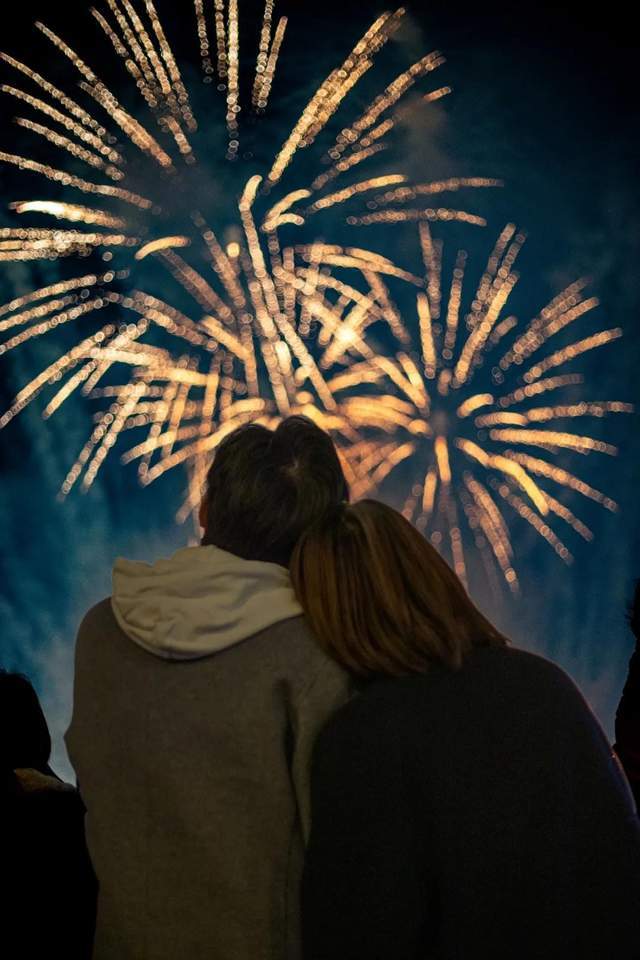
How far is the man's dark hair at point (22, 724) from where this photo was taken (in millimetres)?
2182

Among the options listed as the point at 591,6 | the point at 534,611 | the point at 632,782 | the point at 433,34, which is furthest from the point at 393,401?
the point at 632,782

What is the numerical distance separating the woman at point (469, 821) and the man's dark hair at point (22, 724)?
859mm

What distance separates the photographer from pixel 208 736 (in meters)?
1.72

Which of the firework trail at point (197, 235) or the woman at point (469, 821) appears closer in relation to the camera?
the woman at point (469, 821)

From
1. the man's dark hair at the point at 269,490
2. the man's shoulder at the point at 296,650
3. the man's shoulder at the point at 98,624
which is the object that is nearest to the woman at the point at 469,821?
the man's shoulder at the point at 296,650

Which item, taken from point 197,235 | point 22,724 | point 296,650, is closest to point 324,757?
point 296,650

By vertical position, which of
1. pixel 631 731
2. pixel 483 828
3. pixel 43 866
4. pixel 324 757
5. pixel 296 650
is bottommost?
pixel 631 731

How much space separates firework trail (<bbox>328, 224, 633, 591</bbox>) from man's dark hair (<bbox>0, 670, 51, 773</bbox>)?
2372mm

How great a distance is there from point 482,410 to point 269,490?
277 cm

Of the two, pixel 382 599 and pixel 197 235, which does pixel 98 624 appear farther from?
pixel 197 235

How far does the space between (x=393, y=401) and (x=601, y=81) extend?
5.40 ft

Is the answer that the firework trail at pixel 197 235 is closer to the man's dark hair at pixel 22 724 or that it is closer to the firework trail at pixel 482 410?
the firework trail at pixel 482 410

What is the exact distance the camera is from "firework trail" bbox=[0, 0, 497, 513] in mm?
4391

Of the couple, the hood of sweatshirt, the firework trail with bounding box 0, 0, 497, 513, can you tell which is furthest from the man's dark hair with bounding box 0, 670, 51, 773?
the firework trail with bounding box 0, 0, 497, 513
